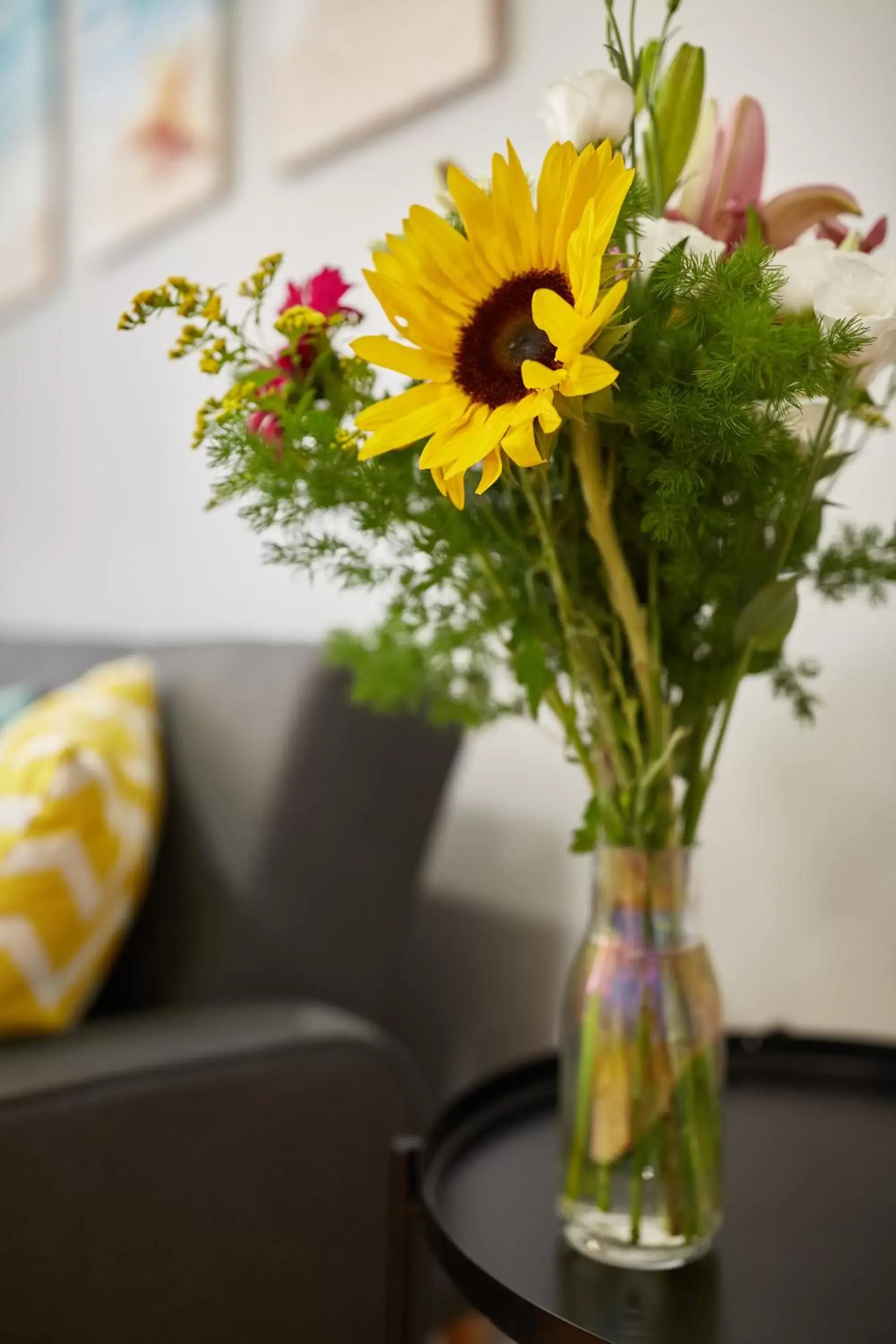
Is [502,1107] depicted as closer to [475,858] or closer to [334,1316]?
[334,1316]

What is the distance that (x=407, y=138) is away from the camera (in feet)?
5.03

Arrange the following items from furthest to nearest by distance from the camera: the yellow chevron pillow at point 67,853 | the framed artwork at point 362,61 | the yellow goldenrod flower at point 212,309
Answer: the framed artwork at point 362,61 → the yellow chevron pillow at point 67,853 → the yellow goldenrod flower at point 212,309

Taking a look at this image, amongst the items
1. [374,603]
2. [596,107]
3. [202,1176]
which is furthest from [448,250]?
[374,603]

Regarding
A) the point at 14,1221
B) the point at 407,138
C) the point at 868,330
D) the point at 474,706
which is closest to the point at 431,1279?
the point at 14,1221

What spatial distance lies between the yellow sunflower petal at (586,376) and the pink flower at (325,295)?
0.20 m

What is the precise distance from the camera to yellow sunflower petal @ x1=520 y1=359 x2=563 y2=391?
1.76ft

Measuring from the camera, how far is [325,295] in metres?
0.69

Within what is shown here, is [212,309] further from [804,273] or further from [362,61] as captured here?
[362,61]

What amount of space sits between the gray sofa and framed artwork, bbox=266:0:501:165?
719 mm

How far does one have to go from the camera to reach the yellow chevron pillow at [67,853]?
3.39 ft

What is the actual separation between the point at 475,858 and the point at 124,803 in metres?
0.53

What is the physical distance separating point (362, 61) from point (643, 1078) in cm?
136

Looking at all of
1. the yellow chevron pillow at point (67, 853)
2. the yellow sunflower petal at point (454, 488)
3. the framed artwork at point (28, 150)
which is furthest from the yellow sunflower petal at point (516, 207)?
the framed artwork at point (28, 150)

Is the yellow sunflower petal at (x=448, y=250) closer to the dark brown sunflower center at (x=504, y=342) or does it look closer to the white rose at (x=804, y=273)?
the dark brown sunflower center at (x=504, y=342)
